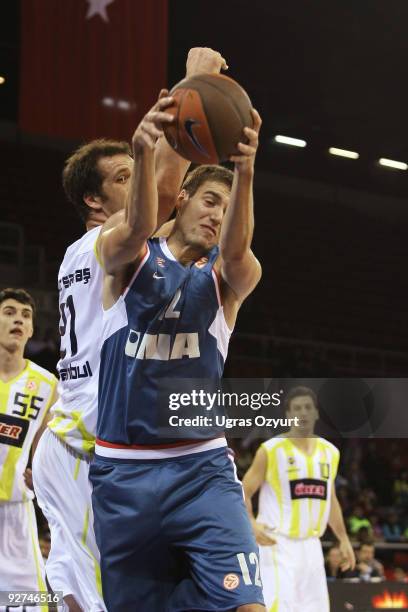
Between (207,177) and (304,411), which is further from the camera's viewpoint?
(304,411)

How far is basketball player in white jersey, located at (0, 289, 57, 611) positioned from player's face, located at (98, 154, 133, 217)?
2117 mm

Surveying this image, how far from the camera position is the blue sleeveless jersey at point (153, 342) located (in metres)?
3.34

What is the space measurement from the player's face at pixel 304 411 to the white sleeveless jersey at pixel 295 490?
9.5 inches

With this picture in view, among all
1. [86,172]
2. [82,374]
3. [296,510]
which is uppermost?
[86,172]

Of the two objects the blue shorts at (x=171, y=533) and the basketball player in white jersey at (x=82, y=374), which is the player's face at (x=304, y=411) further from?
the blue shorts at (x=171, y=533)

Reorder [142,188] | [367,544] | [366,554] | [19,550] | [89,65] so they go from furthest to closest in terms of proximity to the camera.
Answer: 1. [89,65]
2. [367,544]
3. [366,554]
4. [19,550]
5. [142,188]

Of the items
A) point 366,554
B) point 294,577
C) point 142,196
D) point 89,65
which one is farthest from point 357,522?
point 142,196

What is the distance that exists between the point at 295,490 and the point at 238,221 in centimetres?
509

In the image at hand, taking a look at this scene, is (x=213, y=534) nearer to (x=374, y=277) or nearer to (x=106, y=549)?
(x=106, y=549)

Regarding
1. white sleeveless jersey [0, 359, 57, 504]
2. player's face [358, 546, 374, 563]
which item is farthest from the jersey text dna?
player's face [358, 546, 374, 563]

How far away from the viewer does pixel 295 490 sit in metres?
7.96

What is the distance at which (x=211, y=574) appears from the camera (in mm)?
3121

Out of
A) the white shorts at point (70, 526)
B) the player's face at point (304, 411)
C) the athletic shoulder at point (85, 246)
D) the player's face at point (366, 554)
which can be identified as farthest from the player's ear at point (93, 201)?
the player's face at point (366, 554)

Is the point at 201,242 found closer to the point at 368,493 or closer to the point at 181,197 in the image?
the point at 181,197
